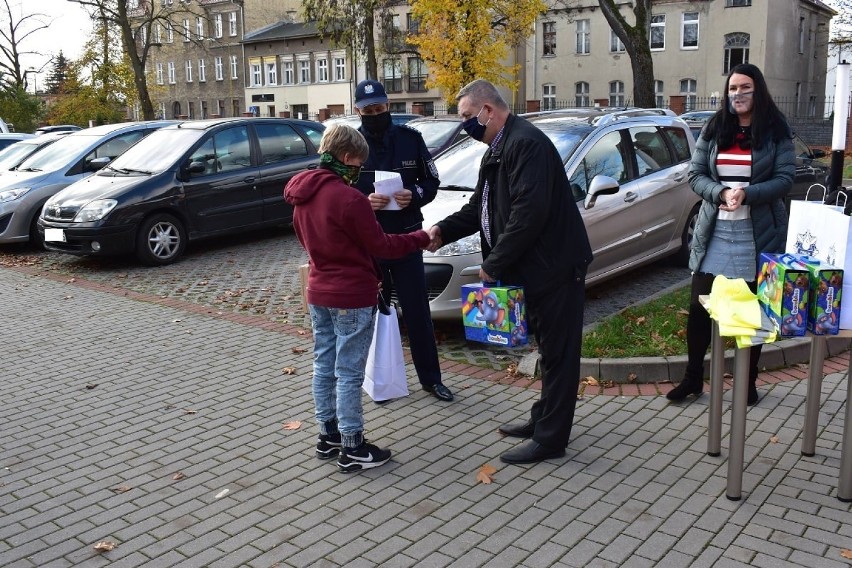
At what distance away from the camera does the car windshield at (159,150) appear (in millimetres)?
11438

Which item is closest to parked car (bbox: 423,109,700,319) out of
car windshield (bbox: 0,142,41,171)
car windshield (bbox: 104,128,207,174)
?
car windshield (bbox: 104,128,207,174)

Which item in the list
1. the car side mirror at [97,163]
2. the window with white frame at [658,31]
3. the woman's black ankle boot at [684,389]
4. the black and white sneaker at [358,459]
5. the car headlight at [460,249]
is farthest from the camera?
the window with white frame at [658,31]

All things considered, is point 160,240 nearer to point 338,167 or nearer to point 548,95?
point 338,167

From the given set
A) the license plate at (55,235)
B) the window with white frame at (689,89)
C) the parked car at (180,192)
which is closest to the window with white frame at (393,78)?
the window with white frame at (689,89)

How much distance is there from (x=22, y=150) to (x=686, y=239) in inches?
481

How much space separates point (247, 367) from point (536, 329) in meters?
2.98

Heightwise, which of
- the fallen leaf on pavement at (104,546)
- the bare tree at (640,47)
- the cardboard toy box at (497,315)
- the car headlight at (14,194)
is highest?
the bare tree at (640,47)

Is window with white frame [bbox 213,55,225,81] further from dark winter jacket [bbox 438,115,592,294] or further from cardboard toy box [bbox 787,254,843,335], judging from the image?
cardboard toy box [bbox 787,254,843,335]

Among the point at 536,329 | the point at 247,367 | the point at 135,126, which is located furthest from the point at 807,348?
the point at 135,126

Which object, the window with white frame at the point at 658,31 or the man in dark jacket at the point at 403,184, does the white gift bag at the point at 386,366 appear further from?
the window with white frame at the point at 658,31

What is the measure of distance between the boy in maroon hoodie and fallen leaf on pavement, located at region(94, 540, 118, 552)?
1.29 meters

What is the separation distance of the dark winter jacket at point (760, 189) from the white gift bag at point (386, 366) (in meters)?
2.01

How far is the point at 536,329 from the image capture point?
473cm

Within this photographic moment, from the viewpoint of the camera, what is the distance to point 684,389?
5648 millimetres
